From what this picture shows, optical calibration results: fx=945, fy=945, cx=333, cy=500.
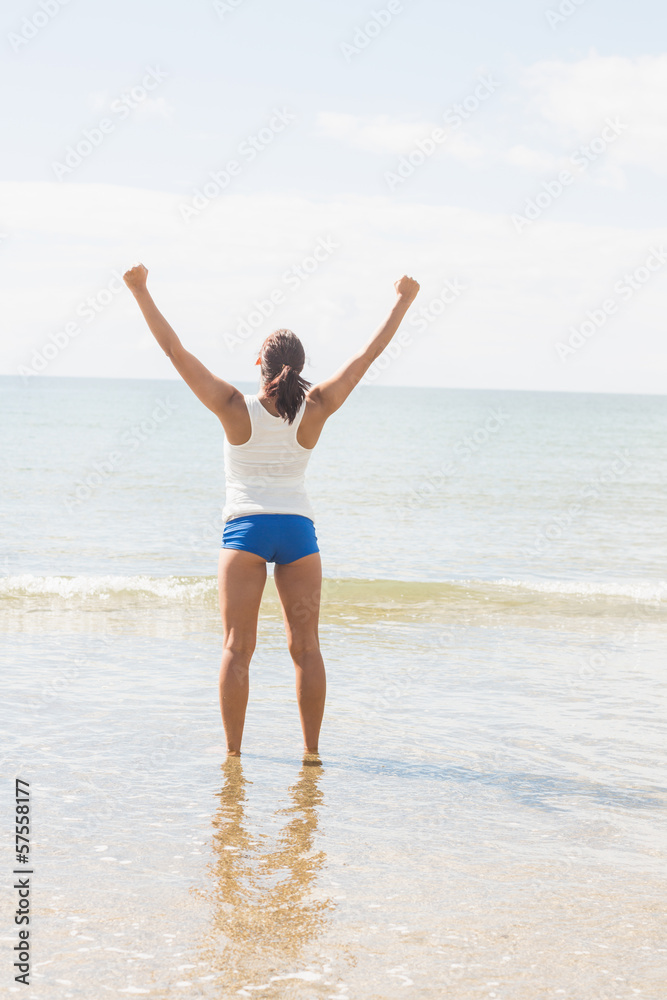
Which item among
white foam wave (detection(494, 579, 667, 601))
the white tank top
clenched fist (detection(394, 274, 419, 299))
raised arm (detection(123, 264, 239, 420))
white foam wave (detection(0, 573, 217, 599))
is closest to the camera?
raised arm (detection(123, 264, 239, 420))

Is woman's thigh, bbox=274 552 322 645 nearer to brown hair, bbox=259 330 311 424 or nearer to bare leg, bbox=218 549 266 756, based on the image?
bare leg, bbox=218 549 266 756

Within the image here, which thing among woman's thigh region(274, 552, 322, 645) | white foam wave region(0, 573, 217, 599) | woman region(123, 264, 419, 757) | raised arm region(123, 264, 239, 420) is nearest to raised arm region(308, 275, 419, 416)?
woman region(123, 264, 419, 757)

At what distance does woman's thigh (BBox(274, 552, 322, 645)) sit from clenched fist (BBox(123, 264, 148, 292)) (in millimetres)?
1309

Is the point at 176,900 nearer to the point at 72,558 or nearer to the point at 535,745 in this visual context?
the point at 535,745

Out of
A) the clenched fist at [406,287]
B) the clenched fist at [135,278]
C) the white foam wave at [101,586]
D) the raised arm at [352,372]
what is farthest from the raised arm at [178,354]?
the white foam wave at [101,586]

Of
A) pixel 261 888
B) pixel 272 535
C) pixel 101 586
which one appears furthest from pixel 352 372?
pixel 101 586

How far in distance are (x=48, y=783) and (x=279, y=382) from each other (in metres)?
1.97

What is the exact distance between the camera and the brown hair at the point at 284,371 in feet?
13.0

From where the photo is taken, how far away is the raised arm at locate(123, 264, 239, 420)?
3850mm

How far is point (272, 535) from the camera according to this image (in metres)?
4.01

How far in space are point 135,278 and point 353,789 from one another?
2.36 m

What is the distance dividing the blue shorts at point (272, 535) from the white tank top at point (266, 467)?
1.2 inches

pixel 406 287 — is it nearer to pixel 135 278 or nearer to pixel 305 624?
pixel 135 278

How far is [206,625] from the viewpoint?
8.41 m
